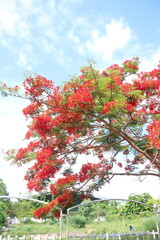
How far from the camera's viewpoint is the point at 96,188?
23.5ft

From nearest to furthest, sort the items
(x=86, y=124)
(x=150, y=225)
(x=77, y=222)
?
(x=86, y=124) < (x=150, y=225) < (x=77, y=222)

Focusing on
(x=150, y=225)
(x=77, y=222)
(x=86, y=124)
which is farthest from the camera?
(x=77, y=222)

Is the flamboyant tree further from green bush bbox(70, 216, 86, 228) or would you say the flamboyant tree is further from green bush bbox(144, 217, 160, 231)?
green bush bbox(70, 216, 86, 228)

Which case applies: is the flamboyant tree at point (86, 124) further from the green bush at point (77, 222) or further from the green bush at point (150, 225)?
the green bush at point (77, 222)

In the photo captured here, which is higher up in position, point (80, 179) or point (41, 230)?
point (80, 179)

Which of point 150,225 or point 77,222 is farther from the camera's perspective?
point 77,222

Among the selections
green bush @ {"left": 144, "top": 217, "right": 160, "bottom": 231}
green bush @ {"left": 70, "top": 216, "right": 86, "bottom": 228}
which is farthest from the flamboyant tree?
green bush @ {"left": 70, "top": 216, "right": 86, "bottom": 228}

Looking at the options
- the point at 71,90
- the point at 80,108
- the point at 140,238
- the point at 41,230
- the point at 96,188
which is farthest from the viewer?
the point at 41,230

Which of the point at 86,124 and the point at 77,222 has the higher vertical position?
the point at 86,124

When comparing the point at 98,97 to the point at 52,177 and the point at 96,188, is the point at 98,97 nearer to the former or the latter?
the point at 52,177

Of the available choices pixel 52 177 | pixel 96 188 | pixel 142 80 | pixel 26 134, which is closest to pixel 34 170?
pixel 52 177

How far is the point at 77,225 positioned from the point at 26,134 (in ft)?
24.5

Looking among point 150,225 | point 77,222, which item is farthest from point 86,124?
point 77,222

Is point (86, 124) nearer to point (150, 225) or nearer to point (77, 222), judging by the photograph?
point (150, 225)
